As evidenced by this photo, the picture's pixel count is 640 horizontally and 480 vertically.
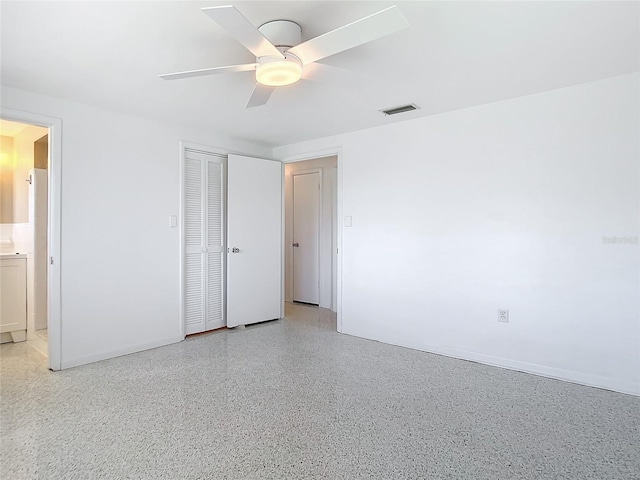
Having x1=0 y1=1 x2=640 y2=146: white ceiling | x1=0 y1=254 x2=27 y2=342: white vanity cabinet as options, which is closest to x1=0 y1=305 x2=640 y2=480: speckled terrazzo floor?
x1=0 y1=254 x2=27 y2=342: white vanity cabinet

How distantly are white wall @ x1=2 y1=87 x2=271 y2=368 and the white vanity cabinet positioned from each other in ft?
4.05

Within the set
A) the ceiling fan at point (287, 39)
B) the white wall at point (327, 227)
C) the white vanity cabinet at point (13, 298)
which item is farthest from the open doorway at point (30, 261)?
the white wall at point (327, 227)

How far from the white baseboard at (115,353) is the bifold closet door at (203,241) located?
293 mm

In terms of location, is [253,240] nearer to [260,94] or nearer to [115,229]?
[115,229]

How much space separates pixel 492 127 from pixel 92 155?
3.47 meters

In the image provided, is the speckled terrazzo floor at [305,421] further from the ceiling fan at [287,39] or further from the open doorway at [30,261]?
the ceiling fan at [287,39]

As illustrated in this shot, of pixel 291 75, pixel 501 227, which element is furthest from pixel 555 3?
pixel 501 227

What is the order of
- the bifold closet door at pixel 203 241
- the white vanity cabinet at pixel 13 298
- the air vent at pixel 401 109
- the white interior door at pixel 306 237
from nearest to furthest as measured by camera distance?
the air vent at pixel 401 109 < the white vanity cabinet at pixel 13 298 < the bifold closet door at pixel 203 241 < the white interior door at pixel 306 237

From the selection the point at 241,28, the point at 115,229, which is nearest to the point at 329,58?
the point at 241,28

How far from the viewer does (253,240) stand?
446 cm

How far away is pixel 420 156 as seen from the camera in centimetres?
357

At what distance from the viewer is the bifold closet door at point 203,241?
398 centimetres

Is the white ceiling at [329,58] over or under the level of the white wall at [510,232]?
over

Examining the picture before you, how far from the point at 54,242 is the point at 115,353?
1111 mm
